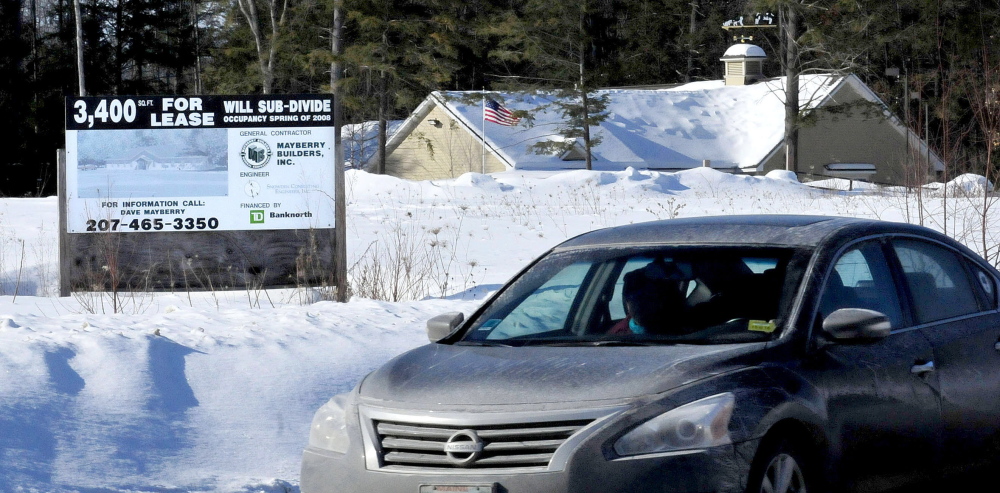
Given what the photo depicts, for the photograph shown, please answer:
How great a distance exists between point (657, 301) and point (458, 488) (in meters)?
1.46

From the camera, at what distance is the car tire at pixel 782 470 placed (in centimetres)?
406

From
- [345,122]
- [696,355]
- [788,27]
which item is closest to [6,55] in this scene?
[345,122]

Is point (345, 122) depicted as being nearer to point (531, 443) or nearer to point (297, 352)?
point (297, 352)

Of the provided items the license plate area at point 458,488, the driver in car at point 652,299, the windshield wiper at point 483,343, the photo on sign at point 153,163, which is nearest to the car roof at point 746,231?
the driver in car at point 652,299

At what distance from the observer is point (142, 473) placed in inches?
240

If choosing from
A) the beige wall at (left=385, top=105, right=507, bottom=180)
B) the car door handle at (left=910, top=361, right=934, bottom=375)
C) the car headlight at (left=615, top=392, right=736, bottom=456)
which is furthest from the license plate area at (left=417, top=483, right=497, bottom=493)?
the beige wall at (left=385, top=105, right=507, bottom=180)

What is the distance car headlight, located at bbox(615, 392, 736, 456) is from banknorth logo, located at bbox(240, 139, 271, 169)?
862 cm

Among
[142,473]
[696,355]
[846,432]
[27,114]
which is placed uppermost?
[27,114]

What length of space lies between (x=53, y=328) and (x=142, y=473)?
277 cm

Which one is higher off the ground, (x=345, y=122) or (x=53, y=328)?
(x=345, y=122)

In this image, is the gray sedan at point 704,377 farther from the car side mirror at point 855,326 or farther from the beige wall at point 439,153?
the beige wall at point 439,153

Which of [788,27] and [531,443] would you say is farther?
[788,27]

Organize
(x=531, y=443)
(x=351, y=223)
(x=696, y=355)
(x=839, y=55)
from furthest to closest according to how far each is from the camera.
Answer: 1. (x=839, y=55)
2. (x=351, y=223)
3. (x=696, y=355)
4. (x=531, y=443)

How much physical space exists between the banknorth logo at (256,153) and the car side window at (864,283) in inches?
308
